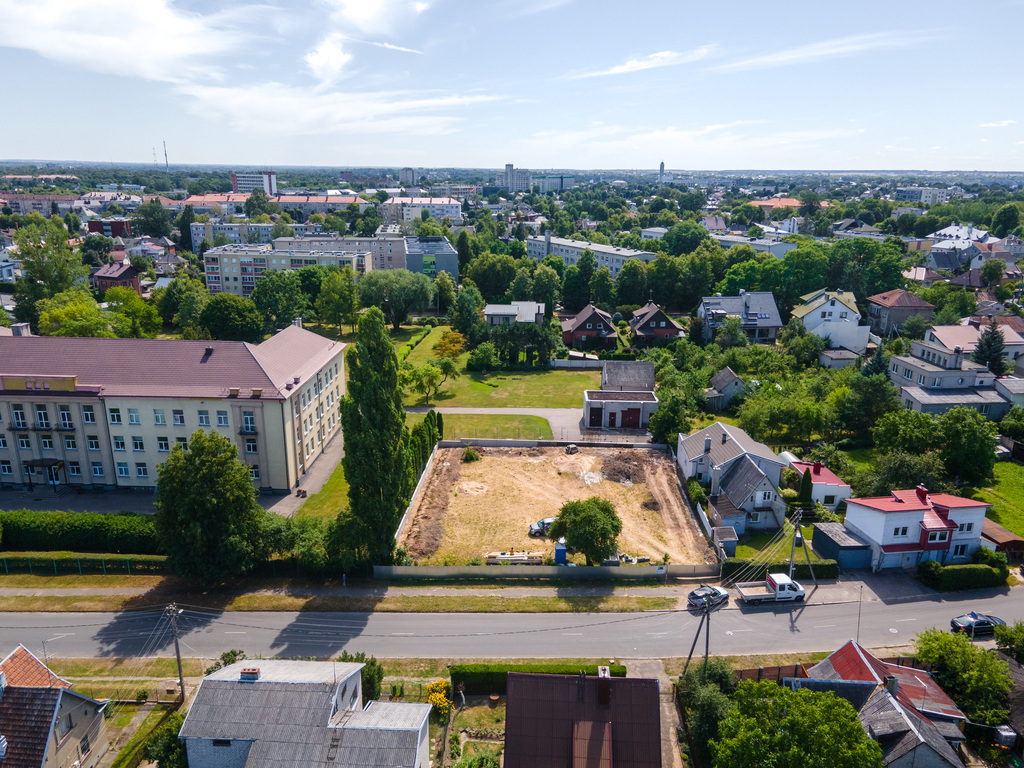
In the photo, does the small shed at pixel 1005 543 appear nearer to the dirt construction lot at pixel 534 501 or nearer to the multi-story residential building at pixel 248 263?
the dirt construction lot at pixel 534 501

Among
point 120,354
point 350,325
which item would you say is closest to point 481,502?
point 120,354

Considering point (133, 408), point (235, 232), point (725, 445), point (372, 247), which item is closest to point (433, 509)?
point (725, 445)

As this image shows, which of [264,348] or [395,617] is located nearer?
[395,617]

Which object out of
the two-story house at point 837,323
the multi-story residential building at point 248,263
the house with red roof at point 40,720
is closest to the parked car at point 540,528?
the house with red roof at point 40,720

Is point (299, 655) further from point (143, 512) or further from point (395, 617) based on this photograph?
point (143, 512)

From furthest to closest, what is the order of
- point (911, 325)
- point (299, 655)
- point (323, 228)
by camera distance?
point (323, 228), point (911, 325), point (299, 655)

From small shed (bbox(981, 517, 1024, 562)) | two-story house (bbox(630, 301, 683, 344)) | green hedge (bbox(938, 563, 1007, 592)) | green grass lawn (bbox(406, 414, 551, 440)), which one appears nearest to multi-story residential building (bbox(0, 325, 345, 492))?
green grass lawn (bbox(406, 414, 551, 440))

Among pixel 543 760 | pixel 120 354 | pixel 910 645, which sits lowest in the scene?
pixel 910 645
